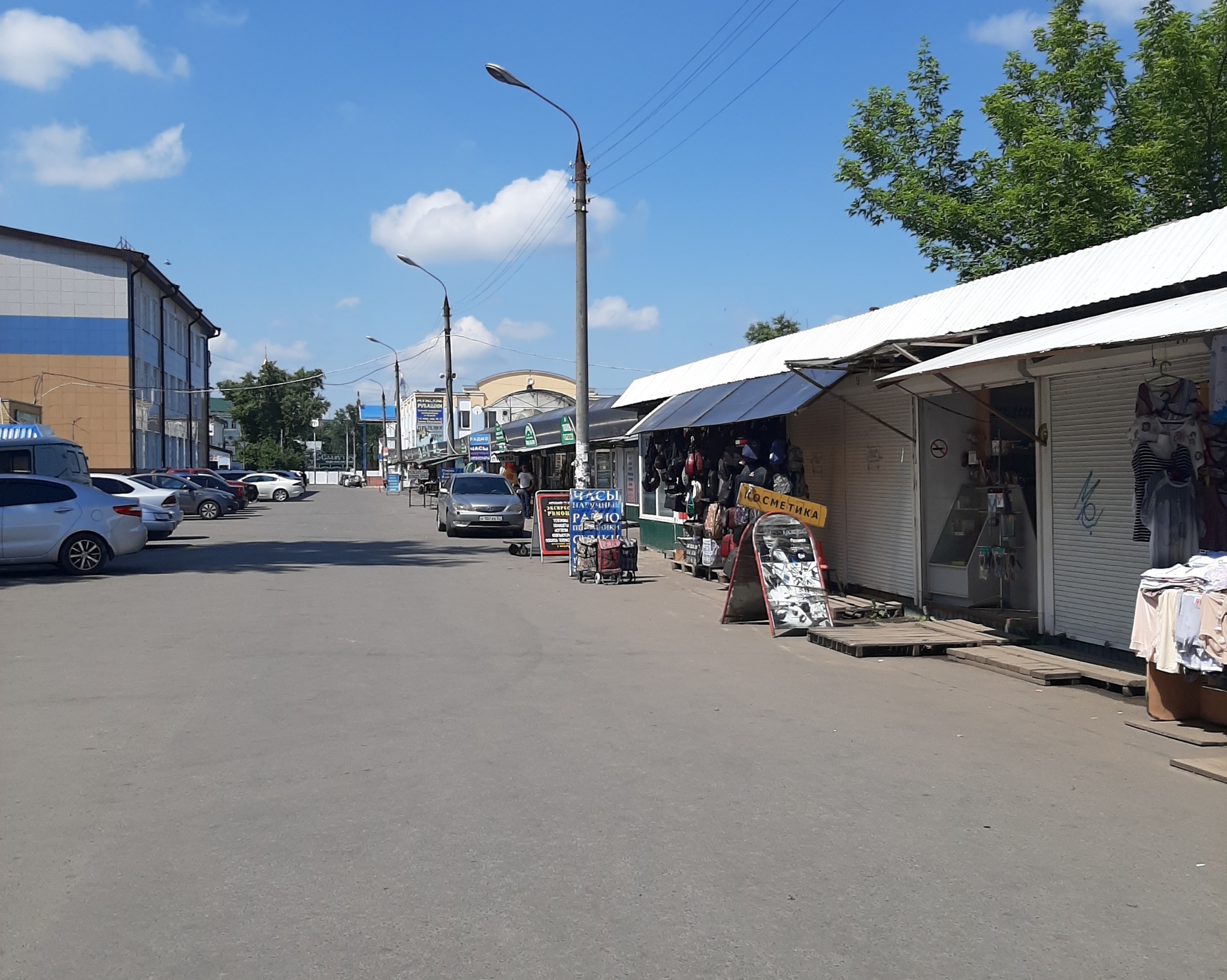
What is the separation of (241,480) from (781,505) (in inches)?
1727

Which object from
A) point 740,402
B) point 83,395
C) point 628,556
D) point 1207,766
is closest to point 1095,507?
point 1207,766

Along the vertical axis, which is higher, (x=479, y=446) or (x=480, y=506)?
(x=479, y=446)

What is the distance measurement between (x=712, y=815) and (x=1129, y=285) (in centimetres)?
632

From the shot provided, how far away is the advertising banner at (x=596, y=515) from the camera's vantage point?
1833cm

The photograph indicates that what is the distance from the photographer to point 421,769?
619 cm

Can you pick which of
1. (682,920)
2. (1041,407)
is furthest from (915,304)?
(682,920)

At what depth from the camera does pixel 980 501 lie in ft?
40.8

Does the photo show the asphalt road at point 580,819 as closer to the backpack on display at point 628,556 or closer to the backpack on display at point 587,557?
the backpack on display at point 628,556

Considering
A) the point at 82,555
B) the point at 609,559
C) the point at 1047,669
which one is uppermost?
the point at 82,555

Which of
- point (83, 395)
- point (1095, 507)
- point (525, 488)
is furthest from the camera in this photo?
point (83, 395)

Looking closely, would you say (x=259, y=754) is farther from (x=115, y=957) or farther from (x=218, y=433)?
(x=218, y=433)

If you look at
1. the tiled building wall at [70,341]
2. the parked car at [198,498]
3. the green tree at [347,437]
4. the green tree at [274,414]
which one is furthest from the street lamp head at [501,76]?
the green tree at [347,437]

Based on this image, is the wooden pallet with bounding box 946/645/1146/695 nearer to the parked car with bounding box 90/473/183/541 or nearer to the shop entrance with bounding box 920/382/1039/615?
the shop entrance with bounding box 920/382/1039/615

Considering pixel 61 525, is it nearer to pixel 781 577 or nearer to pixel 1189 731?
pixel 781 577
